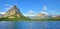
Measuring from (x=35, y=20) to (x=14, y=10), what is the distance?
1.76 ft

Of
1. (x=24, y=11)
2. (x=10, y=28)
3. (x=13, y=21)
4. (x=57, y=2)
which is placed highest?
(x=57, y=2)

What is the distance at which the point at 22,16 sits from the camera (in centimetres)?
257

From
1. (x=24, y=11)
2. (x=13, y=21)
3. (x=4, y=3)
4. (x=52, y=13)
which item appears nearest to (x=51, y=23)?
(x=52, y=13)

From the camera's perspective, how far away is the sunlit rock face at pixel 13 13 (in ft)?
8.29

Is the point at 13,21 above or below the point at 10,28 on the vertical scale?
above

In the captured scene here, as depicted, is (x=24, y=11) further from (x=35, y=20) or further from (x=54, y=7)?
(x=54, y=7)

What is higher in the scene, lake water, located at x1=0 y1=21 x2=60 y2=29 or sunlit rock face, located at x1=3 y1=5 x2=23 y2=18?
sunlit rock face, located at x1=3 y1=5 x2=23 y2=18

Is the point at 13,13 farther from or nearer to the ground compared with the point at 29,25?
farther from the ground

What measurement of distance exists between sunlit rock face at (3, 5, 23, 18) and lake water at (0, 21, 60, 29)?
0.17 meters

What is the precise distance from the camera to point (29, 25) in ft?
8.73

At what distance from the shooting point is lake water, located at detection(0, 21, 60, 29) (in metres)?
2.59

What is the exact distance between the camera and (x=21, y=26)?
Result: 2621 millimetres

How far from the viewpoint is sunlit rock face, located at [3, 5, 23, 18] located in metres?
2.53

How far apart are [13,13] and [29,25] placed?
47cm
